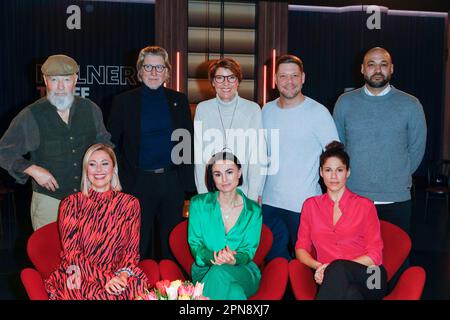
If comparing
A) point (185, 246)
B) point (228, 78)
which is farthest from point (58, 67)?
point (185, 246)

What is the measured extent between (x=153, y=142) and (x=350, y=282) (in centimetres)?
149

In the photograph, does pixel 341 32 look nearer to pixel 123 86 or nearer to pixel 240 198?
pixel 123 86

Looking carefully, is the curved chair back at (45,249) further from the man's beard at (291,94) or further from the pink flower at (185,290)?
the man's beard at (291,94)

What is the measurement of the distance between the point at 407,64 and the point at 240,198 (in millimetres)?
8580

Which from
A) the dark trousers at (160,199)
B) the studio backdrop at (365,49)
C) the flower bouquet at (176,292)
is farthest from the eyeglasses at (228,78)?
the studio backdrop at (365,49)

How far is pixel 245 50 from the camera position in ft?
32.9

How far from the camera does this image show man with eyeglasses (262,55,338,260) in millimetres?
3416

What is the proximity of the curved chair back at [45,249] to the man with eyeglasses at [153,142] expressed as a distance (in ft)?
1.96

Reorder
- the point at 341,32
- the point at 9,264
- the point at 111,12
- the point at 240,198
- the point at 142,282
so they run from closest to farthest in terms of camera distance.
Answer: the point at 142,282, the point at 240,198, the point at 9,264, the point at 111,12, the point at 341,32

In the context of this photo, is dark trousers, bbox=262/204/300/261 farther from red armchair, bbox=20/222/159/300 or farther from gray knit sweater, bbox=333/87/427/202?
red armchair, bbox=20/222/159/300

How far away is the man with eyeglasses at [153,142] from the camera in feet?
11.5

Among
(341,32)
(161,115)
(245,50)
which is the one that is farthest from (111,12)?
(161,115)

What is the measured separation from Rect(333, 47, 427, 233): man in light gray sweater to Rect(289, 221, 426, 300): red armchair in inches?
14.4
